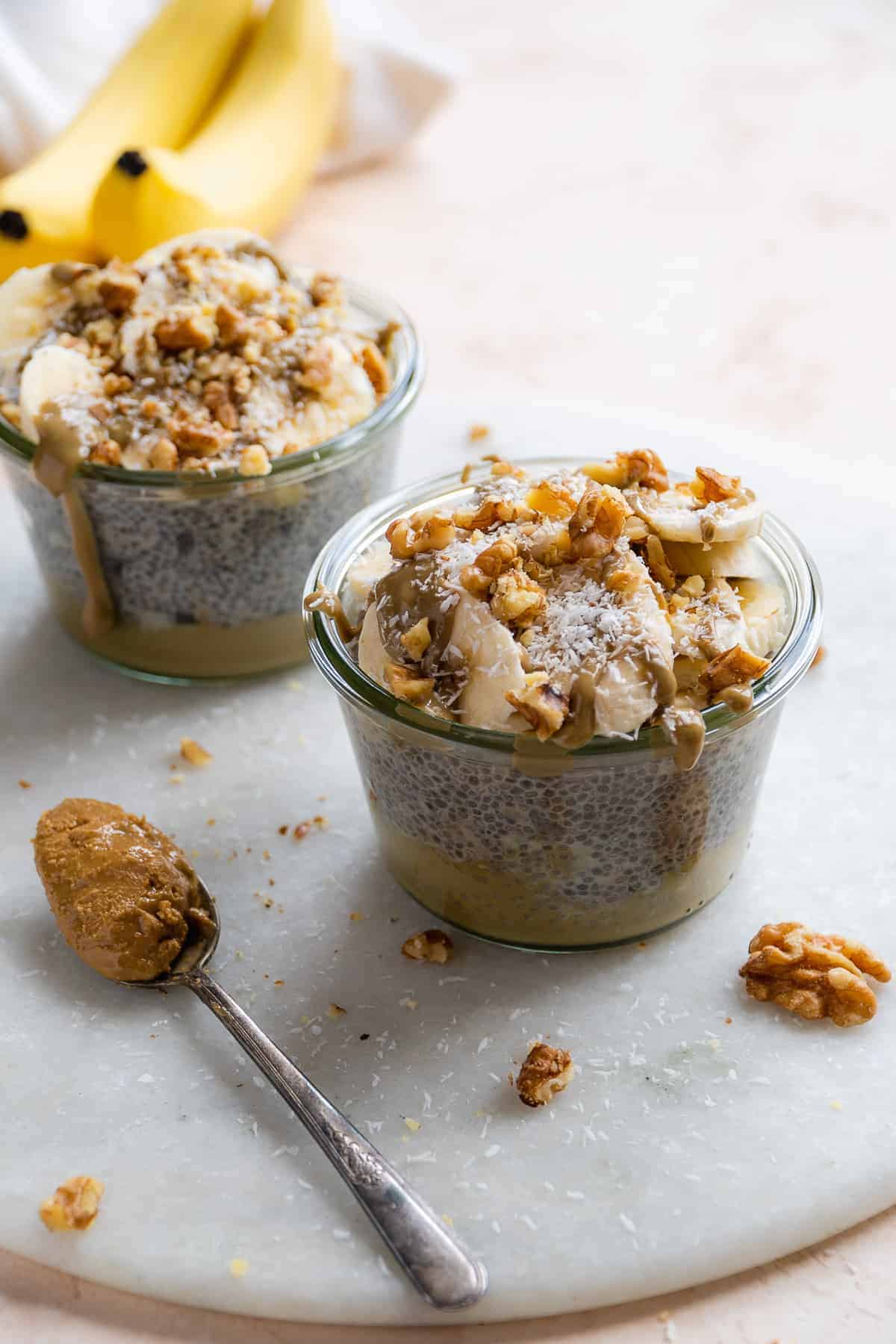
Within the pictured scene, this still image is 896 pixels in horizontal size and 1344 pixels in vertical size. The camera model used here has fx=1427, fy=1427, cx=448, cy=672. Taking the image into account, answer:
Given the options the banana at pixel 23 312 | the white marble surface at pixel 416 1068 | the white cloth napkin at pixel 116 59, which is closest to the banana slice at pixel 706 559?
the white marble surface at pixel 416 1068

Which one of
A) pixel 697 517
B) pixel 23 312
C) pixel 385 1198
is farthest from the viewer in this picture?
pixel 23 312

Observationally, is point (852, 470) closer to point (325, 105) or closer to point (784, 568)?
point (784, 568)

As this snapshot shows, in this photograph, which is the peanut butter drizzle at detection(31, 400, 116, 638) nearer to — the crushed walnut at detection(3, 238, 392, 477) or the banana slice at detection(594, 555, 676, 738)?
the crushed walnut at detection(3, 238, 392, 477)

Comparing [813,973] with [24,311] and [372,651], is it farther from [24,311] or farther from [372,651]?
[24,311]

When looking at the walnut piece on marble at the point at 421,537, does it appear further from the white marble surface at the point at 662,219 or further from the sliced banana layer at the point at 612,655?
the white marble surface at the point at 662,219

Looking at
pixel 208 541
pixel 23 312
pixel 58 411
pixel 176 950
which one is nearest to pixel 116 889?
pixel 176 950

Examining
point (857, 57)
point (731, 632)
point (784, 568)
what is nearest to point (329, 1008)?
point (731, 632)

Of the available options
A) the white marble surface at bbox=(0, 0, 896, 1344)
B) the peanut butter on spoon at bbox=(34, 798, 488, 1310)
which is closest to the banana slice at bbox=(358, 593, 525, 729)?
the peanut butter on spoon at bbox=(34, 798, 488, 1310)
